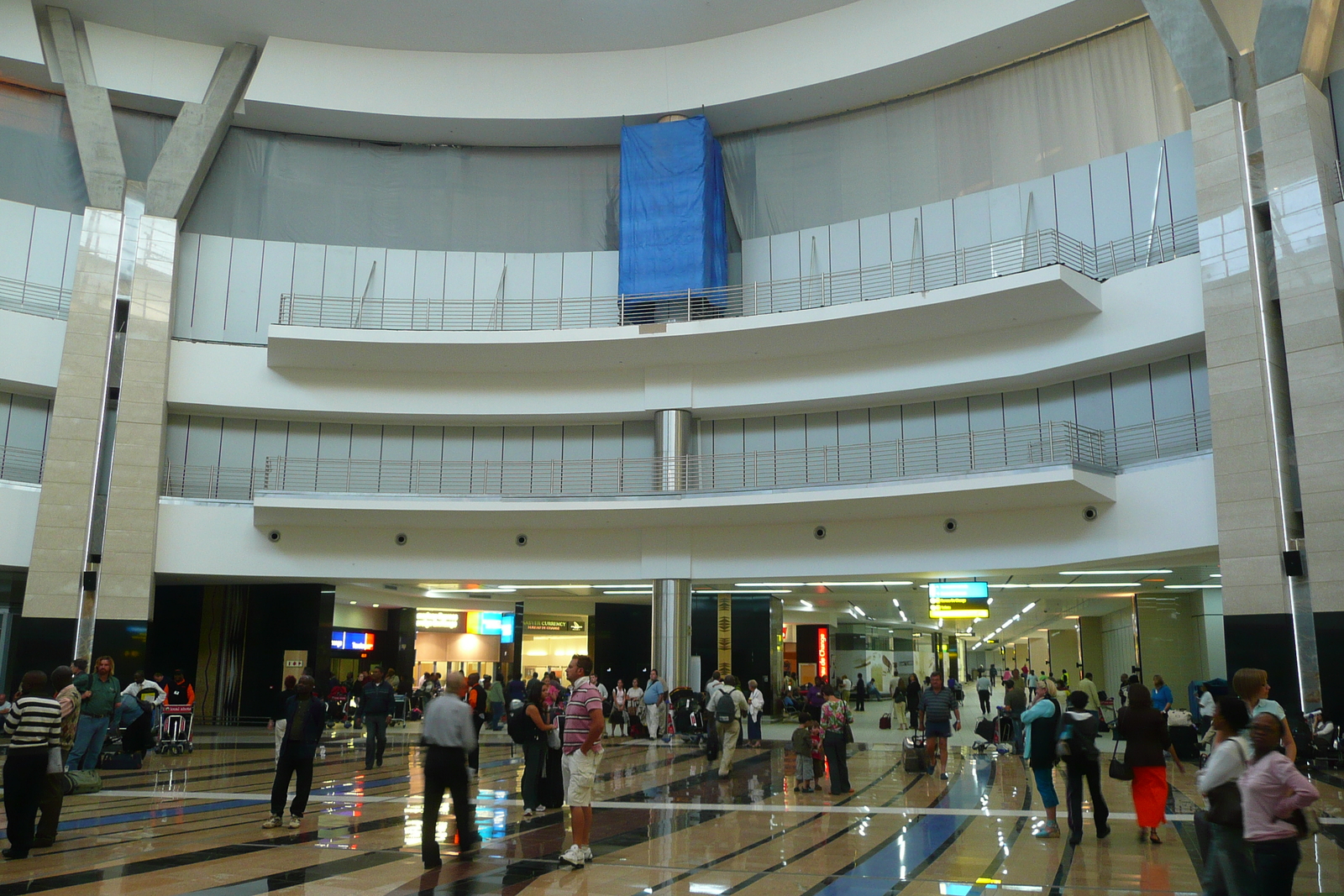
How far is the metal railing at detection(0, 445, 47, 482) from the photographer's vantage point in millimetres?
23609

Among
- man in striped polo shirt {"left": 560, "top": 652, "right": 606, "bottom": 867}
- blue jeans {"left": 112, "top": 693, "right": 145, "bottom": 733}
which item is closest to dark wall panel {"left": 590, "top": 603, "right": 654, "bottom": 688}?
blue jeans {"left": 112, "top": 693, "right": 145, "bottom": 733}

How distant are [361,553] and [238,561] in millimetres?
2792

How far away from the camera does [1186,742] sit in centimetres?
1698

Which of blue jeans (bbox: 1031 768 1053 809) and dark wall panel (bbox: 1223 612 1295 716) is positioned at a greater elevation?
dark wall panel (bbox: 1223 612 1295 716)

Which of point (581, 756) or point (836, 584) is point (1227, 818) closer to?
point (581, 756)

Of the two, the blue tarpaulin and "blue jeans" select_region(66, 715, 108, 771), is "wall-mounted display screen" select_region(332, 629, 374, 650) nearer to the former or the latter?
the blue tarpaulin

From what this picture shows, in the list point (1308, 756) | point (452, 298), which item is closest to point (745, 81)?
point (452, 298)

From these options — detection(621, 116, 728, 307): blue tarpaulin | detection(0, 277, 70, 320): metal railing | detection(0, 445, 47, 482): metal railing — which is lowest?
detection(0, 445, 47, 482): metal railing

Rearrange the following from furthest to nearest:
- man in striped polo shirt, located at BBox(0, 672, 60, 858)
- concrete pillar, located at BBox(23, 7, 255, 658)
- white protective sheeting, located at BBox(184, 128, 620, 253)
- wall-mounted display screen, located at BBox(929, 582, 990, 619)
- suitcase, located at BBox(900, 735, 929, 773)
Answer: white protective sheeting, located at BBox(184, 128, 620, 253) < wall-mounted display screen, located at BBox(929, 582, 990, 619) < concrete pillar, located at BBox(23, 7, 255, 658) < suitcase, located at BBox(900, 735, 929, 773) < man in striped polo shirt, located at BBox(0, 672, 60, 858)

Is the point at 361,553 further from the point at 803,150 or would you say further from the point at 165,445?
the point at 803,150

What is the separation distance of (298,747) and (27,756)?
2.27 metres

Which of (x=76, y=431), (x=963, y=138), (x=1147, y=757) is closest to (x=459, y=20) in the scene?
(x=963, y=138)

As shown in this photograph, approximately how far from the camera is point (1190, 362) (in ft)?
67.0

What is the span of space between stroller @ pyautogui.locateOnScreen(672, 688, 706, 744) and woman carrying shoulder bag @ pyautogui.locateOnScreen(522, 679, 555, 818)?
10.4 metres
